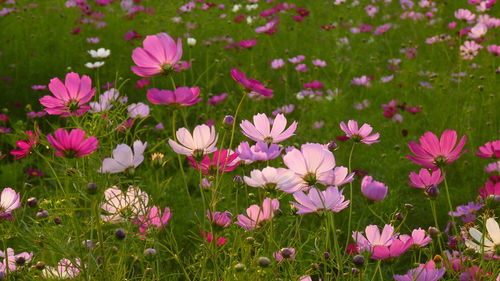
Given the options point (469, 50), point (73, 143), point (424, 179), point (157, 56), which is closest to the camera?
point (73, 143)

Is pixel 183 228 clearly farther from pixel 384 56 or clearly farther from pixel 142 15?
pixel 142 15

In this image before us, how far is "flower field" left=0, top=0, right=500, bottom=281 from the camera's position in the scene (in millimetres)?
791

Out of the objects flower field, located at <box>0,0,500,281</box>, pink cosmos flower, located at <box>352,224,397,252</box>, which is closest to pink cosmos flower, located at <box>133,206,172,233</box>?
flower field, located at <box>0,0,500,281</box>

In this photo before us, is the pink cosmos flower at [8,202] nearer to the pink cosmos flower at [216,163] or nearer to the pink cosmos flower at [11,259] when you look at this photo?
the pink cosmos flower at [11,259]

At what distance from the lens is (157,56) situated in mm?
805

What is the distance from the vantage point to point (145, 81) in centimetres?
256

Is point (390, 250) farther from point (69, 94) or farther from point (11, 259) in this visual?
point (11, 259)

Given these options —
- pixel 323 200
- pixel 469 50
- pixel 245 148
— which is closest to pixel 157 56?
pixel 245 148

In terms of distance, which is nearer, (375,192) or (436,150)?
(375,192)

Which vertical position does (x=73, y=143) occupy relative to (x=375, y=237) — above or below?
above

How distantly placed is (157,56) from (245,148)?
0.19m

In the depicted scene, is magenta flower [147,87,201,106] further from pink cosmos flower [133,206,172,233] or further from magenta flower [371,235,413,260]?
magenta flower [371,235,413,260]

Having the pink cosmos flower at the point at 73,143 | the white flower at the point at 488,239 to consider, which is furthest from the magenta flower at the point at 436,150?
the pink cosmos flower at the point at 73,143

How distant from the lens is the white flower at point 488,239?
771 millimetres
